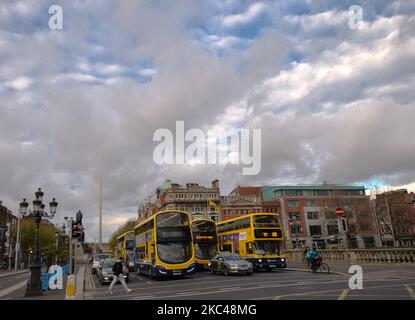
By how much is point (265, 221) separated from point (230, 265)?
5396 millimetres

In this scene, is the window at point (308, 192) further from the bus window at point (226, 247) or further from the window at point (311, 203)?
the bus window at point (226, 247)

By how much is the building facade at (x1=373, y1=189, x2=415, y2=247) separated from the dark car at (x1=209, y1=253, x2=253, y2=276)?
166 feet

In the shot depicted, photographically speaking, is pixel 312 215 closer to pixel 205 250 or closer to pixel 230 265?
pixel 205 250

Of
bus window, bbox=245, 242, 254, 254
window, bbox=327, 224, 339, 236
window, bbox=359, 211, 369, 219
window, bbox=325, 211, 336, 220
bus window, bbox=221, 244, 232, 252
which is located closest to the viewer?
bus window, bbox=245, 242, 254, 254

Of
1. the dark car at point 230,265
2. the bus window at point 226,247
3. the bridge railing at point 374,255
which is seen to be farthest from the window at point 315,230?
the dark car at point 230,265

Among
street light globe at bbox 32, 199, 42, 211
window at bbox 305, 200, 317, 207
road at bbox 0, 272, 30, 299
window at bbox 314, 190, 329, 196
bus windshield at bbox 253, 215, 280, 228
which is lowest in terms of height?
road at bbox 0, 272, 30, 299

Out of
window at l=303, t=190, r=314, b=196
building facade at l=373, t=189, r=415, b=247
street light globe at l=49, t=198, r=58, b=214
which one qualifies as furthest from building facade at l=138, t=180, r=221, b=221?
street light globe at l=49, t=198, r=58, b=214

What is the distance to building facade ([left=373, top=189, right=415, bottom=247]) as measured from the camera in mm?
70625

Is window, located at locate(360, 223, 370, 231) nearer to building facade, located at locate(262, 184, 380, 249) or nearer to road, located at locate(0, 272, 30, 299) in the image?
building facade, located at locate(262, 184, 380, 249)

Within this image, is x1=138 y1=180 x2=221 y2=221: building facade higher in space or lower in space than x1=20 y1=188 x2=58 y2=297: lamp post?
higher

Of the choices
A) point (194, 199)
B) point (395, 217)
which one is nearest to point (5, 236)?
point (194, 199)

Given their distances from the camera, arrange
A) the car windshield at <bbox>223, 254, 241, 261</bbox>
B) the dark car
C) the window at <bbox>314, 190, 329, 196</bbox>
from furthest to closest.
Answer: the window at <bbox>314, 190, 329, 196</bbox>
the car windshield at <bbox>223, 254, 241, 261</bbox>
the dark car

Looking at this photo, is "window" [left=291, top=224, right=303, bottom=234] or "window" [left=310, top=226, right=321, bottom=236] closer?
"window" [left=291, top=224, right=303, bottom=234]
